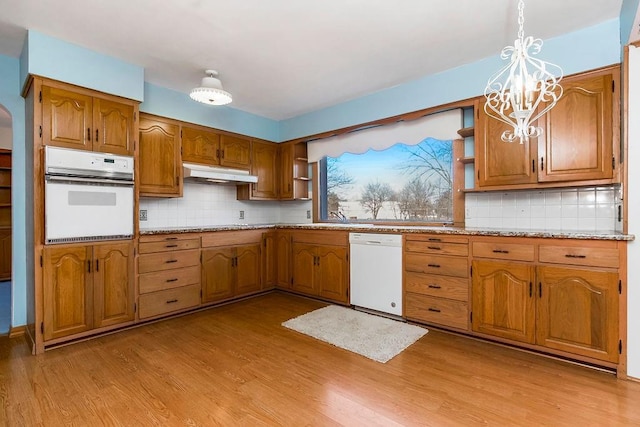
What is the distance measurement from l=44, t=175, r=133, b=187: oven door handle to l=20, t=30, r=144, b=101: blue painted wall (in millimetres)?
781

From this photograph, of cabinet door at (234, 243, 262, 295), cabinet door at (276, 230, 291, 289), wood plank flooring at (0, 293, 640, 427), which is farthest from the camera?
cabinet door at (276, 230, 291, 289)

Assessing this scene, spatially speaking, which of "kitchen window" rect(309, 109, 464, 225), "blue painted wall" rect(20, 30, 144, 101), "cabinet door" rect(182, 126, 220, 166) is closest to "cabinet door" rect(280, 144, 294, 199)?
"kitchen window" rect(309, 109, 464, 225)

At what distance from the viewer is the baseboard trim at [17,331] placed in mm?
2846

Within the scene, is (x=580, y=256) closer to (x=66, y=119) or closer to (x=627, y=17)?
(x=627, y=17)

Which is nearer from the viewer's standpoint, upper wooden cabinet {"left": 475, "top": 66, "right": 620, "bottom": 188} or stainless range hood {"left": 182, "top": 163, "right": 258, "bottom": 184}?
upper wooden cabinet {"left": 475, "top": 66, "right": 620, "bottom": 188}

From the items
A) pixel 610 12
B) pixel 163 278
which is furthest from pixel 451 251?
pixel 163 278

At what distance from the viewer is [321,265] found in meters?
3.86

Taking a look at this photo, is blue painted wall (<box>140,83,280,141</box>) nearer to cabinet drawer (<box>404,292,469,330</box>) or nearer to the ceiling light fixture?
the ceiling light fixture

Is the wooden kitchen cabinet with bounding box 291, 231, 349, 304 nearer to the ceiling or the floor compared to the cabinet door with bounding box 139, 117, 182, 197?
nearer to the floor

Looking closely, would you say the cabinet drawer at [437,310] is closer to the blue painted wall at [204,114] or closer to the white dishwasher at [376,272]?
the white dishwasher at [376,272]

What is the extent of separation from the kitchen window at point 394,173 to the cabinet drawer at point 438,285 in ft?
2.49

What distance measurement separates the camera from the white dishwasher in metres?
3.19

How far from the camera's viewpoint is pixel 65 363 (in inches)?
91.2

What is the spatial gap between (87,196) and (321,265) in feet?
7.95
